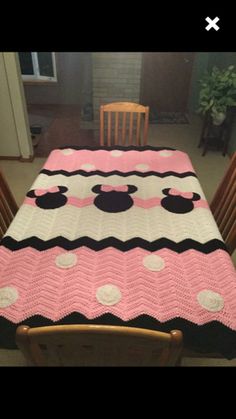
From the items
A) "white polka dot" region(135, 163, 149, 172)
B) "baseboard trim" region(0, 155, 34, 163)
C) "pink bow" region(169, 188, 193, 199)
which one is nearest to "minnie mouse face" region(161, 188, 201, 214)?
"pink bow" region(169, 188, 193, 199)

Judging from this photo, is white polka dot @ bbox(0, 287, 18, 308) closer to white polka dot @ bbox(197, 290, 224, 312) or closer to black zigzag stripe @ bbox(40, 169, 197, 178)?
white polka dot @ bbox(197, 290, 224, 312)

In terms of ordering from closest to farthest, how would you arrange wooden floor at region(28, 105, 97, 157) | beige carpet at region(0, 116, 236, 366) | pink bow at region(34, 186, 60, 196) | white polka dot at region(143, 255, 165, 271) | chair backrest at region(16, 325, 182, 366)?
chair backrest at region(16, 325, 182, 366)
white polka dot at region(143, 255, 165, 271)
pink bow at region(34, 186, 60, 196)
beige carpet at region(0, 116, 236, 366)
wooden floor at region(28, 105, 97, 157)

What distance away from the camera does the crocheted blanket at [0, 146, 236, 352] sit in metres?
0.98

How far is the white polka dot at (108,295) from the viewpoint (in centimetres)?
99

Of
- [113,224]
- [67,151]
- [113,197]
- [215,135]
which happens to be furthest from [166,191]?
[215,135]

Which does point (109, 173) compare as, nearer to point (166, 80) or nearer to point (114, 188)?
point (114, 188)

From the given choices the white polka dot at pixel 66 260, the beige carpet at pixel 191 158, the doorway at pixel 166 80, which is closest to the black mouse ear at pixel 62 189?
the white polka dot at pixel 66 260

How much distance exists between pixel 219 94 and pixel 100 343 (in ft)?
11.2

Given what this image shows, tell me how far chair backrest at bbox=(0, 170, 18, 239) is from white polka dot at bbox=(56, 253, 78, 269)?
0.49 metres

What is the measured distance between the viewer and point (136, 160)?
6.12ft
